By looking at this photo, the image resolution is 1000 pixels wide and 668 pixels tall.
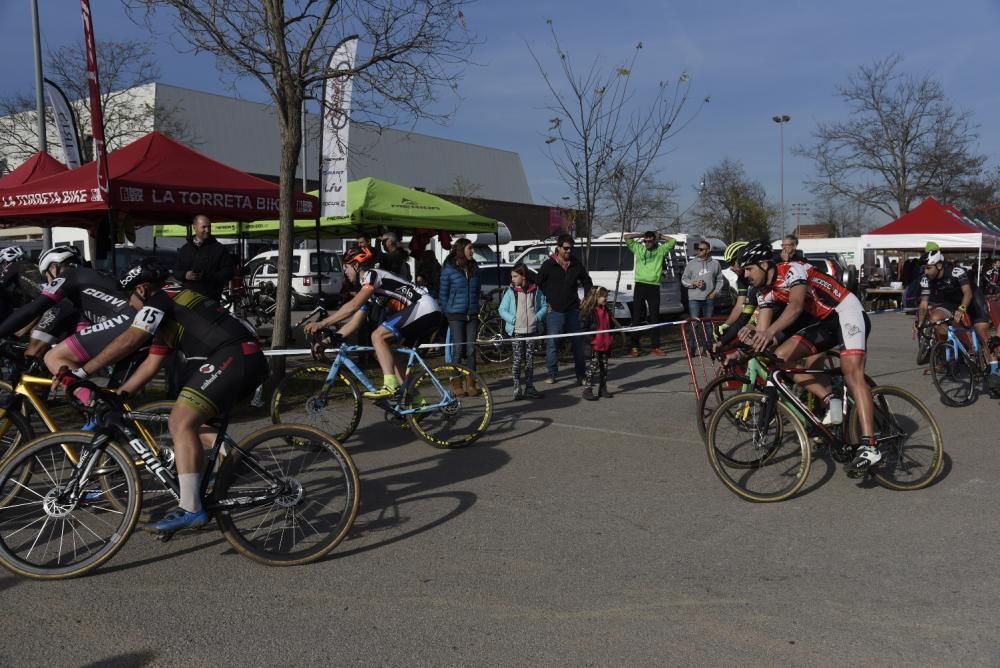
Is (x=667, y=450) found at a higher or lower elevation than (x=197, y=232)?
lower

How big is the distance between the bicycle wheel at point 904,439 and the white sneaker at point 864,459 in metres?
0.12

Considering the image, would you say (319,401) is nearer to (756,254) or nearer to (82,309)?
(82,309)

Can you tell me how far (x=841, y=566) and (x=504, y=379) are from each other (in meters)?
7.23

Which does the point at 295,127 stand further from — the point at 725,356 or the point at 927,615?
the point at 927,615

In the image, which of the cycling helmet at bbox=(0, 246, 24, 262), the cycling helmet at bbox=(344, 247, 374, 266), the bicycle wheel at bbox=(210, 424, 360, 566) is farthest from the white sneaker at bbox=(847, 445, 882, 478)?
the cycling helmet at bbox=(0, 246, 24, 262)

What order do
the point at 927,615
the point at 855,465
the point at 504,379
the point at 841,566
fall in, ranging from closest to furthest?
the point at 927,615 → the point at 841,566 → the point at 855,465 → the point at 504,379

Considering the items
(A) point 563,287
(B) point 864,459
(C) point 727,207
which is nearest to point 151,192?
(A) point 563,287

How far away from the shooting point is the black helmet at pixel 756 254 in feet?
20.8

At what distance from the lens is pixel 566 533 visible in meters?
5.18

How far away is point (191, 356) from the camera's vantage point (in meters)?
4.80

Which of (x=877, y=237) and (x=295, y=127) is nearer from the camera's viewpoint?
(x=295, y=127)

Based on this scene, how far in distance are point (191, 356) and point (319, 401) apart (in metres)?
2.71

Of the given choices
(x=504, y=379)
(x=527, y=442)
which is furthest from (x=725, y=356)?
(x=504, y=379)

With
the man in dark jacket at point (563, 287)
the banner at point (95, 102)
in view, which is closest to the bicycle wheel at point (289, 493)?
the banner at point (95, 102)
